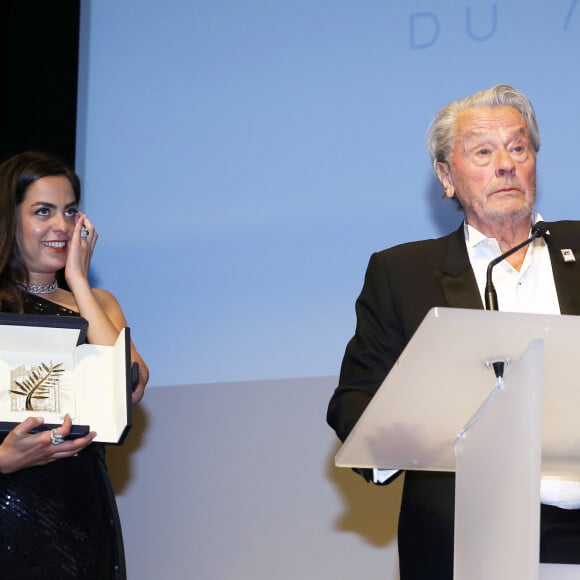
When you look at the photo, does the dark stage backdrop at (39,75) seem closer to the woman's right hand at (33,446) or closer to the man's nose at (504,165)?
the woman's right hand at (33,446)

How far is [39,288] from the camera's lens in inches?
118

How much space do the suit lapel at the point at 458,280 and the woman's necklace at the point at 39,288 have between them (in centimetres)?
110

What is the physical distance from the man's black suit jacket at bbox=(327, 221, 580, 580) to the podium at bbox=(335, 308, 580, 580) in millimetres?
365

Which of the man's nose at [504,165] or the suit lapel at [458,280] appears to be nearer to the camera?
the suit lapel at [458,280]

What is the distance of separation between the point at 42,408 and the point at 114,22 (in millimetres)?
1795

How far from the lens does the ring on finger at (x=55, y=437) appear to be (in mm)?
2455

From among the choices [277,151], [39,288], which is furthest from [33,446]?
[277,151]

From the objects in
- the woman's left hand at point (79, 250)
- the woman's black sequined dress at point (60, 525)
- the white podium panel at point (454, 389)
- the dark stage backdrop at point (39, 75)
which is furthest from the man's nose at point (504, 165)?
the dark stage backdrop at point (39, 75)

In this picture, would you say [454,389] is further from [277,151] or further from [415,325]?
[277,151]

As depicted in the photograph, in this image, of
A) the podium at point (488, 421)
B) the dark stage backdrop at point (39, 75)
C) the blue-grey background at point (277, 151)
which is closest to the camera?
the podium at point (488, 421)

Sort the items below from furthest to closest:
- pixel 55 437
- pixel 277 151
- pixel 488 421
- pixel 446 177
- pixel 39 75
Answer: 1. pixel 39 75
2. pixel 277 151
3. pixel 446 177
4. pixel 55 437
5. pixel 488 421

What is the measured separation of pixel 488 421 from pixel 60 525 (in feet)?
4.30

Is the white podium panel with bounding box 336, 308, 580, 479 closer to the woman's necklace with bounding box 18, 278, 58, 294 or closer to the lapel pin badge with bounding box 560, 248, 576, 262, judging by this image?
the lapel pin badge with bounding box 560, 248, 576, 262

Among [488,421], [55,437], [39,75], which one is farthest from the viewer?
[39,75]
